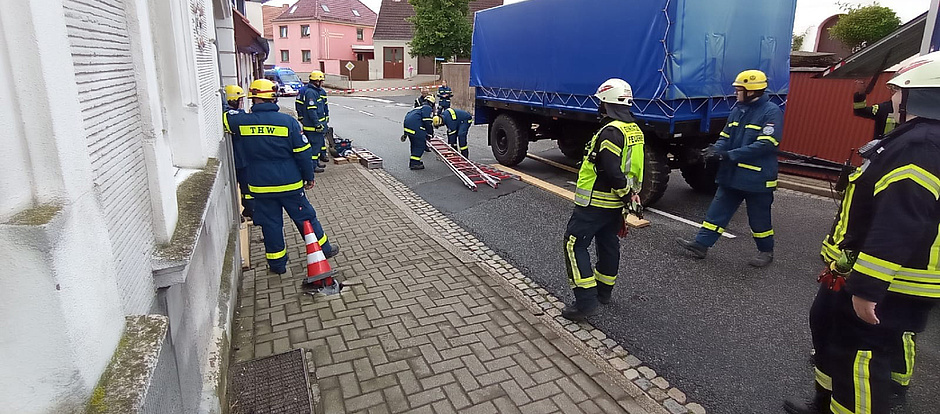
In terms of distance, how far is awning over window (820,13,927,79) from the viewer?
5949 mm

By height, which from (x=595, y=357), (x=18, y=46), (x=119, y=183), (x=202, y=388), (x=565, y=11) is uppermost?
(x=565, y=11)

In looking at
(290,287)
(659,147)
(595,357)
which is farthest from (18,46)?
(659,147)

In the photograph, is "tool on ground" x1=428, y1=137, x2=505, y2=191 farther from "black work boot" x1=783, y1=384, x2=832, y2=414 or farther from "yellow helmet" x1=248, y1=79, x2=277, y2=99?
"black work boot" x1=783, y1=384, x2=832, y2=414

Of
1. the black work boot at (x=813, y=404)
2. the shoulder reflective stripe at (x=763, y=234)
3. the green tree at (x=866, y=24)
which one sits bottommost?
the black work boot at (x=813, y=404)

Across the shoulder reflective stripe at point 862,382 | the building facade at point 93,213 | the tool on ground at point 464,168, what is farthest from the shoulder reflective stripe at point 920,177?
the tool on ground at point 464,168

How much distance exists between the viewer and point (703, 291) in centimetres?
462

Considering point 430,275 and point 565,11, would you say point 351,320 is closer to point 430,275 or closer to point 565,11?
point 430,275

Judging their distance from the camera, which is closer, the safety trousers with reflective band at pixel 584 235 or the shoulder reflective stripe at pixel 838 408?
the shoulder reflective stripe at pixel 838 408

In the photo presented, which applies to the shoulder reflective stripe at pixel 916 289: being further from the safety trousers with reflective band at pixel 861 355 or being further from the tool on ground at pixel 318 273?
the tool on ground at pixel 318 273

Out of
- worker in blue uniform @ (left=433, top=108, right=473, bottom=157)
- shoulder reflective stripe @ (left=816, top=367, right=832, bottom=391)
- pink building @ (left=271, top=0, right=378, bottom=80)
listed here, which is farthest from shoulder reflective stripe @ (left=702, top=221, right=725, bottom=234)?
pink building @ (left=271, top=0, right=378, bottom=80)

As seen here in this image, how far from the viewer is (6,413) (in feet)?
3.74

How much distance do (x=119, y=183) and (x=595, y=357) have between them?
9.71ft

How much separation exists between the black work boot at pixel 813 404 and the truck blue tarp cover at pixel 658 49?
4138 mm

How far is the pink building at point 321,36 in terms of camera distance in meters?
43.4
